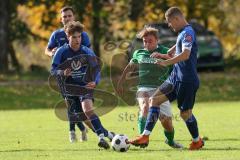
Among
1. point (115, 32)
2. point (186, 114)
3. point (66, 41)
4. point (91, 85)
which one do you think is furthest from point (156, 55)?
point (115, 32)

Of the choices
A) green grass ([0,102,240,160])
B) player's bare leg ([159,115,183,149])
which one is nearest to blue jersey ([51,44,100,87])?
green grass ([0,102,240,160])

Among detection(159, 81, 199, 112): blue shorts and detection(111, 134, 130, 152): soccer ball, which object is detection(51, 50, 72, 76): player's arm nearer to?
detection(111, 134, 130, 152): soccer ball

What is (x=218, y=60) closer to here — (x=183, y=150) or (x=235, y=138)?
(x=235, y=138)

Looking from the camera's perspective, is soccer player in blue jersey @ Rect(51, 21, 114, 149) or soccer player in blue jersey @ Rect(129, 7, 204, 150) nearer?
soccer player in blue jersey @ Rect(129, 7, 204, 150)

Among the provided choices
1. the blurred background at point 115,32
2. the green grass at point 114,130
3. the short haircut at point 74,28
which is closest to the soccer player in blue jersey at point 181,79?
the green grass at point 114,130

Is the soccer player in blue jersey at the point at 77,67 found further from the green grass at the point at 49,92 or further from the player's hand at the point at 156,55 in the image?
the green grass at the point at 49,92

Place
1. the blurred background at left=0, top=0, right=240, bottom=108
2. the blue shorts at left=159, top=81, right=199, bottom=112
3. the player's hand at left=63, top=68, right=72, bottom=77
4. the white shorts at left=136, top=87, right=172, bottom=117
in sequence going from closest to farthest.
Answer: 1. the blue shorts at left=159, top=81, right=199, bottom=112
2. the white shorts at left=136, top=87, right=172, bottom=117
3. the player's hand at left=63, top=68, right=72, bottom=77
4. the blurred background at left=0, top=0, right=240, bottom=108

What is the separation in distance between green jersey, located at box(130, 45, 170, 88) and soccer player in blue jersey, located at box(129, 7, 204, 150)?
0.54 m

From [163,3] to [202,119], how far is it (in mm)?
15417

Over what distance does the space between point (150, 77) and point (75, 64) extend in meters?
1.18

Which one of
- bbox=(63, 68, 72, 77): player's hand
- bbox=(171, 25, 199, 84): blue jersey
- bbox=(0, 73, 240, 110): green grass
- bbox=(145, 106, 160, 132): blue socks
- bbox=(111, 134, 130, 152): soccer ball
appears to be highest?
bbox=(171, 25, 199, 84): blue jersey

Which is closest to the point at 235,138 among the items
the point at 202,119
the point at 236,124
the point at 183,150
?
the point at 183,150

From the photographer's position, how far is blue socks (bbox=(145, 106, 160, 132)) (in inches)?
444

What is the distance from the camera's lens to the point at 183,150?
1122 cm
